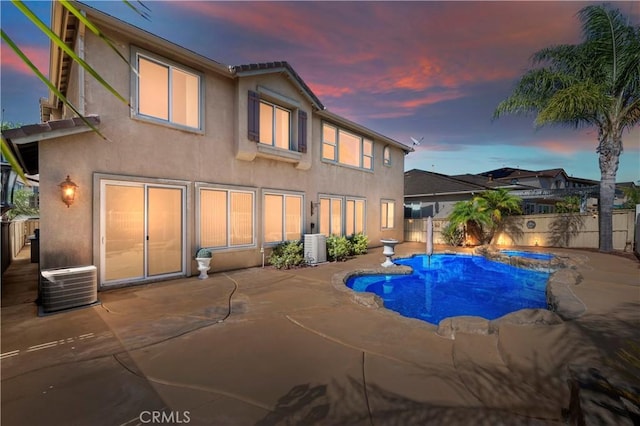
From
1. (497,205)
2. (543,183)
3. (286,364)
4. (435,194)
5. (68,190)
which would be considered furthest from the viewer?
(543,183)

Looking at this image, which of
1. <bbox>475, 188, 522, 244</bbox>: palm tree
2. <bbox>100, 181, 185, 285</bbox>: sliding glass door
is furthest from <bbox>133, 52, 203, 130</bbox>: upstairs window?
<bbox>475, 188, 522, 244</bbox>: palm tree

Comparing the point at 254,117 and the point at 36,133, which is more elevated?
the point at 254,117

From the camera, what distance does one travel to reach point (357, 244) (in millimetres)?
13750

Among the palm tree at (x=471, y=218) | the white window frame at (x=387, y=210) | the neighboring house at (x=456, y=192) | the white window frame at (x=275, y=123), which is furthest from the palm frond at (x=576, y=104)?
the white window frame at (x=275, y=123)

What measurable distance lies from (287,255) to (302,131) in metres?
4.81

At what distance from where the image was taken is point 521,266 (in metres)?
12.0

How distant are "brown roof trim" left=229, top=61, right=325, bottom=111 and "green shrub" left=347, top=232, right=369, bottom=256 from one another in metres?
5.94

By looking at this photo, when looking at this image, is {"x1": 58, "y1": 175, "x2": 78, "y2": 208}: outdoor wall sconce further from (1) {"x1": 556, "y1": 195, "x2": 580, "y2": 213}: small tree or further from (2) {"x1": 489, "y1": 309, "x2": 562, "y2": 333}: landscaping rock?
(1) {"x1": 556, "y1": 195, "x2": 580, "y2": 213}: small tree

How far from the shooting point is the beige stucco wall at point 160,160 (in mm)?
6633

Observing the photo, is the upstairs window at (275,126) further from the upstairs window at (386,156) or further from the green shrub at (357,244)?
the upstairs window at (386,156)

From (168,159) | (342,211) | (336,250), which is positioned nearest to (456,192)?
(342,211)

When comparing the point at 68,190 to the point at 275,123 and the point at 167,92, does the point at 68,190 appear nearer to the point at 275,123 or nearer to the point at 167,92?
the point at 167,92

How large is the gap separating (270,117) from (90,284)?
752 cm

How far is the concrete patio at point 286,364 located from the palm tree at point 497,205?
10.2 m
